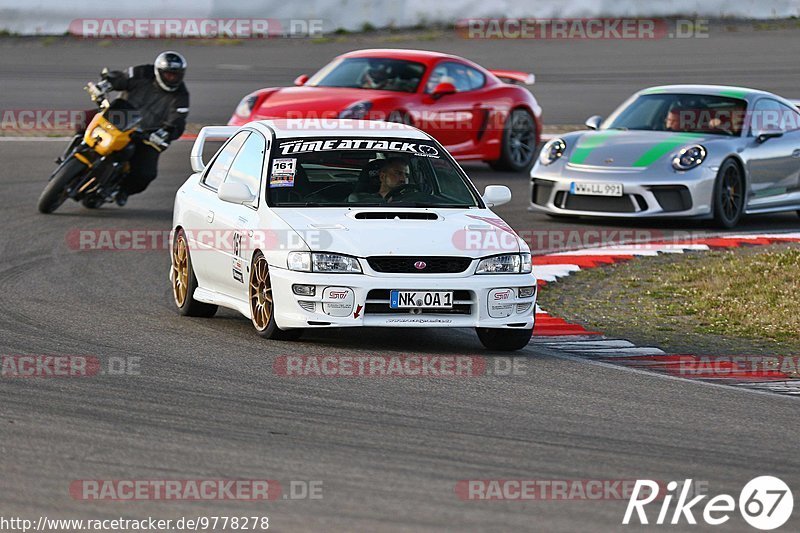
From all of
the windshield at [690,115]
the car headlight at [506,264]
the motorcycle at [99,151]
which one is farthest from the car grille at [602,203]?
the car headlight at [506,264]

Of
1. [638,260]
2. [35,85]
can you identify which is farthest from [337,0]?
[638,260]

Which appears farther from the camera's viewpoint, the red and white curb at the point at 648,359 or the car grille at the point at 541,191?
the car grille at the point at 541,191

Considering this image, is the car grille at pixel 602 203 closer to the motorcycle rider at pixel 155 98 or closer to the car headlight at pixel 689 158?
the car headlight at pixel 689 158

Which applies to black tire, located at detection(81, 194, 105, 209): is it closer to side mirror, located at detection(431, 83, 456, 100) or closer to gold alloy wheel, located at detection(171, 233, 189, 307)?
side mirror, located at detection(431, 83, 456, 100)

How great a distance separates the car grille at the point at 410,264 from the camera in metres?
8.45

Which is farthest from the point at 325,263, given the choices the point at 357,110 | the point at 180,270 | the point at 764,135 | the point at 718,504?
the point at 357,110

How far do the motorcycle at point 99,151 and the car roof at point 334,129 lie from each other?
487 cm

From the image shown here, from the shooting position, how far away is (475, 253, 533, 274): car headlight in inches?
337

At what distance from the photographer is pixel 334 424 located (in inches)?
264

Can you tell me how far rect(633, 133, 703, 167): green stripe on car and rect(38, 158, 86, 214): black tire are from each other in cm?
509

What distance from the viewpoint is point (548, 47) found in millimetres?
32656

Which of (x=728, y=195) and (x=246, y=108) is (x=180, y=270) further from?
(x=246, y=108)

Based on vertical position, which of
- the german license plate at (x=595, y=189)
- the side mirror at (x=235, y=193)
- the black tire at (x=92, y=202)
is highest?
the side mirror at (x=235, y=193)

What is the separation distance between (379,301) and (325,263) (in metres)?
0.36
